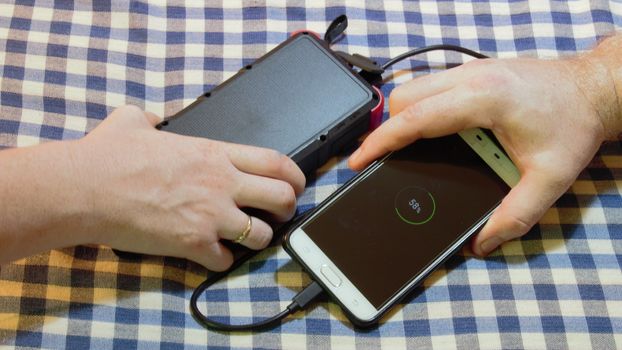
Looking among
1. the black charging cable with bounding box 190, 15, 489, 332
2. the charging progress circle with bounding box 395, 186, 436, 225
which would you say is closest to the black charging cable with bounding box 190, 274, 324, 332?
the black charging cable with bounding box 190, 15, 489, 332

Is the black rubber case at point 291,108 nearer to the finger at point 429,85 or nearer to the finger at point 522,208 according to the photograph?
the finger at point 429,85

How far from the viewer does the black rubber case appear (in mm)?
740

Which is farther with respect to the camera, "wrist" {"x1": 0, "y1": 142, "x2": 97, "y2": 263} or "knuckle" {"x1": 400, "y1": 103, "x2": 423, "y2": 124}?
"knuckle" {"x1": 400, "y1": 103, "x2": 423, "y2": 124}

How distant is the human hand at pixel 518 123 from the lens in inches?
27.8

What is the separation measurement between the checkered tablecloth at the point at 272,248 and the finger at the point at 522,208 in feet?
0.14

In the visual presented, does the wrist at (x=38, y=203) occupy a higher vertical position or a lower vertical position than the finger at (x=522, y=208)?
higher

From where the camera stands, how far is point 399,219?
0.72m

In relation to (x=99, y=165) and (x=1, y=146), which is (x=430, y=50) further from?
(x=1, y=146)

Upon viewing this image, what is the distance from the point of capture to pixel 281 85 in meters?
0.77

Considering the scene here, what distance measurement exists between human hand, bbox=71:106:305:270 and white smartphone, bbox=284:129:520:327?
59mm

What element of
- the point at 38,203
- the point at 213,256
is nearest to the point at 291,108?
the point at 213,256

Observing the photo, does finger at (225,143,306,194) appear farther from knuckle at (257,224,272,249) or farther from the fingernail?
the fingernail

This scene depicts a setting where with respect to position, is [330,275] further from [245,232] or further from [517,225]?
[517,225]

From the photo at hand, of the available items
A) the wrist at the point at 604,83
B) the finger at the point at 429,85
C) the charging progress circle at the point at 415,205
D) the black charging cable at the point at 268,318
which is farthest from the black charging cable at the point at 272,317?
the wrist at the point at 604,83
